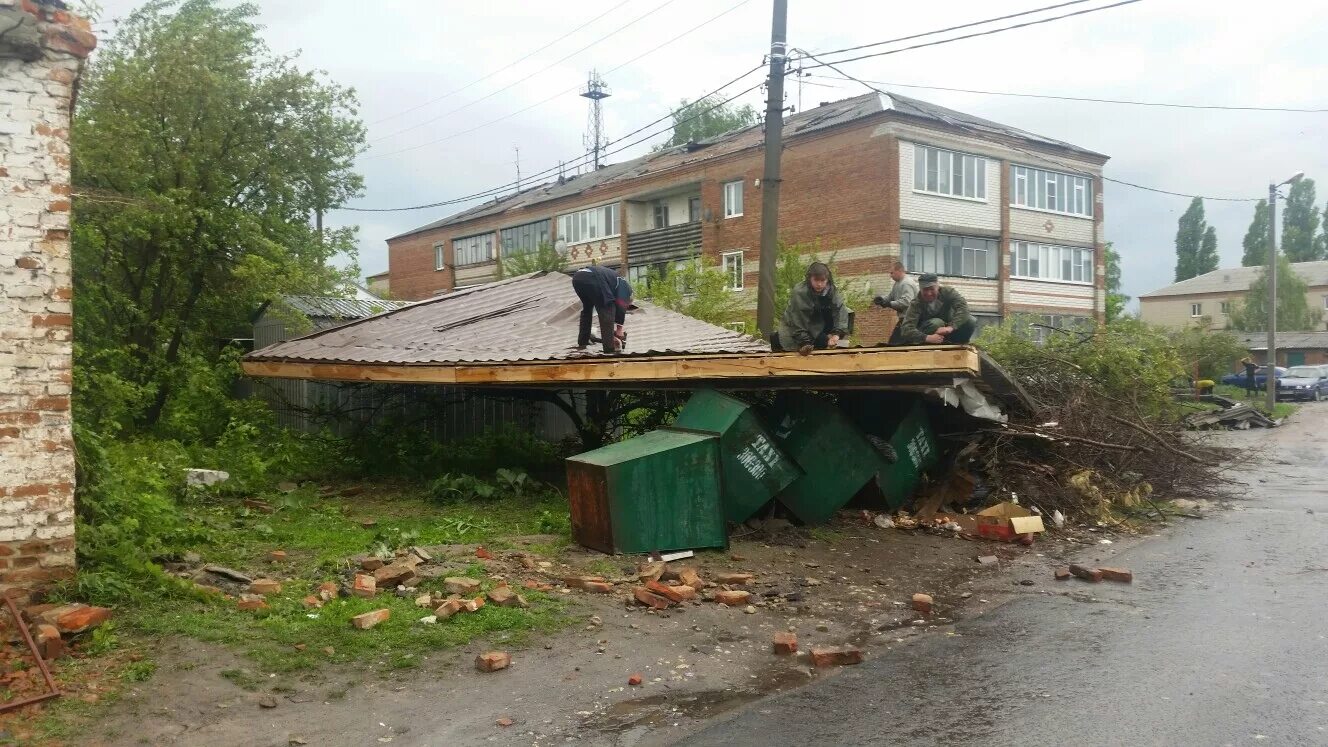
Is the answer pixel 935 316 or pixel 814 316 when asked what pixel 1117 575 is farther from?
pixel 814 316

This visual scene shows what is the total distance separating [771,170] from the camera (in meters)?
12.7

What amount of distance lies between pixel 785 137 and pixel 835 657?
27.7m

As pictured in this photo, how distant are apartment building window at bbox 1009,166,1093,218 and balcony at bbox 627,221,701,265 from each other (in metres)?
10.8

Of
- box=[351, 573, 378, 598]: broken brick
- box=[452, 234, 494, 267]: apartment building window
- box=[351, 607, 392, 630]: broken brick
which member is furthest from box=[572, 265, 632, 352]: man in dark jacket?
box=[452, 234, 494, 267]: apartment building window

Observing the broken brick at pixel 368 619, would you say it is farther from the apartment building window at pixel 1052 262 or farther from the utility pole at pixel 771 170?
the apartment building window at pixel 1052 262

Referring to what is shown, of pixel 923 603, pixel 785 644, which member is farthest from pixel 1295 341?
pixel 785 644

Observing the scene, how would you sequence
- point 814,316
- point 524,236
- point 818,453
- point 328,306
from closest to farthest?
point 818,453, point 814,316, point 328,306, point 524,236

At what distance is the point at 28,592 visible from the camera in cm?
578

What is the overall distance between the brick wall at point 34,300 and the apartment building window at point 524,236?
3513 cm


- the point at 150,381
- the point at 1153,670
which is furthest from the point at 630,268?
the point at 1153,670

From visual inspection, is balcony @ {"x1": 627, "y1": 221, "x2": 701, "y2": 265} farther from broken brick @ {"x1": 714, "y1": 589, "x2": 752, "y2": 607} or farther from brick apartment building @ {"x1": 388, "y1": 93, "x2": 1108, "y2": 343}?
broken brick @ {"x1": 714, "y1": 589, "x2": 752, "y2": 607}

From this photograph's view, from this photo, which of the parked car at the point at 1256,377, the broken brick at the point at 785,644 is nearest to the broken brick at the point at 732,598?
the broken brick at the point at 785,644

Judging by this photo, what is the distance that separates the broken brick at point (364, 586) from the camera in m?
6.50

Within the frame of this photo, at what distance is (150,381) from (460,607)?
41.3 ft
